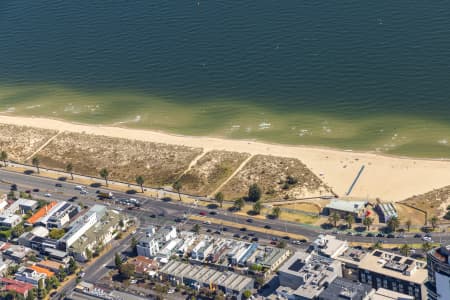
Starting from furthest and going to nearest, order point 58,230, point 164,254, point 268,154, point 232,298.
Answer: point 268,154 → point 58,230 → point 164,254 → point 232,298

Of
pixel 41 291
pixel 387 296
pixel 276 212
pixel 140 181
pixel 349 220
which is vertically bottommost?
pixel 387 296

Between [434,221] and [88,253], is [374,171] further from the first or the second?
→ [88,253]

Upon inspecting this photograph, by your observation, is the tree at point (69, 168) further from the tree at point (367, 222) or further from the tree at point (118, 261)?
the tree at point (367, 222)

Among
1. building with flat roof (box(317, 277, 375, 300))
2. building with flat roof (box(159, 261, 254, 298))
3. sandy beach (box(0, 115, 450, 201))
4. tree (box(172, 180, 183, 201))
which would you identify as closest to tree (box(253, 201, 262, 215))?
sandy beach (box(0, 115, 450, 201))

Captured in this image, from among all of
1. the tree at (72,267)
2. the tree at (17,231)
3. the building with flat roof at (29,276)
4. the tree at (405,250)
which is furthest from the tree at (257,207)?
the tree at (17,231)

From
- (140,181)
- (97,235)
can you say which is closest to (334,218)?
(140,181)

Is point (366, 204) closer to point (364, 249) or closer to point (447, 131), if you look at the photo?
point (364, 249)

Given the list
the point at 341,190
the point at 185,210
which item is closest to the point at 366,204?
the point at 341,190
